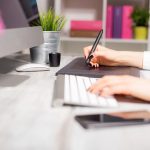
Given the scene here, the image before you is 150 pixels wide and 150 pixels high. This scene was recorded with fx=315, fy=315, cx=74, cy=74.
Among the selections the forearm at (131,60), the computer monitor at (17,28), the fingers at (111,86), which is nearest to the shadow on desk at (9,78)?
the computer monitor at (17,28)

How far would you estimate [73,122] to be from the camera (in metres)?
0.58

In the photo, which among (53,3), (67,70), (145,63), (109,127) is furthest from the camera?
(53,3)

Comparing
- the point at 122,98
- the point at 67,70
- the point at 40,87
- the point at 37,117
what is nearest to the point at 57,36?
the point at 67,70

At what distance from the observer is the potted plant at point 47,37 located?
144 centimetres

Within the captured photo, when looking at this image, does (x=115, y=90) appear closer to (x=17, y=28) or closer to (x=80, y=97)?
(x=80, y=97)

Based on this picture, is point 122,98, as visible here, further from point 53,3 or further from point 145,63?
point 53,3

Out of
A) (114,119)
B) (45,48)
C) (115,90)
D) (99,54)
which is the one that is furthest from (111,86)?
(45,48)

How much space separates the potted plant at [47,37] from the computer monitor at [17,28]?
0.08 m

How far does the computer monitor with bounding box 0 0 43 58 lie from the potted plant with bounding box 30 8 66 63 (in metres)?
0.08

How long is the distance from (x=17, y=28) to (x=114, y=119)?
61cm

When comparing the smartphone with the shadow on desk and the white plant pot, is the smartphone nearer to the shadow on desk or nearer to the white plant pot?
the shadow on desk

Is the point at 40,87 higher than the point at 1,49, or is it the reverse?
the point at 1,49

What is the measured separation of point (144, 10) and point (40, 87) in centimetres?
187

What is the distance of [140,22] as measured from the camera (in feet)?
8.50
